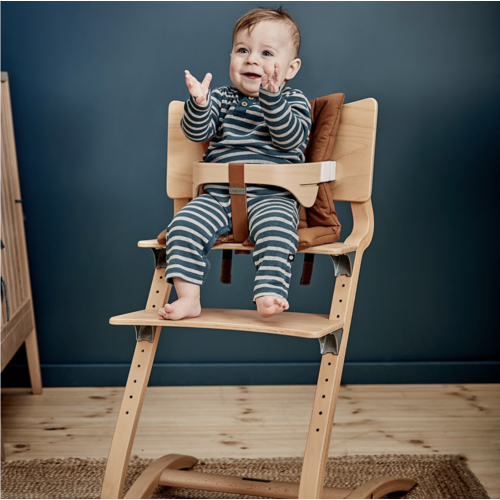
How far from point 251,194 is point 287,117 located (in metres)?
0.16

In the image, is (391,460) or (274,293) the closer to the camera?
(274,293)

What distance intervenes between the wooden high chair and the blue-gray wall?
0.54m

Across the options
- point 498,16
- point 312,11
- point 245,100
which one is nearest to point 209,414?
point 245,100

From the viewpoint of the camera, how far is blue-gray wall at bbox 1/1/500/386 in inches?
72.2

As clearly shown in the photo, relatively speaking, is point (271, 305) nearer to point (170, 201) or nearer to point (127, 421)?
point (127, 421)

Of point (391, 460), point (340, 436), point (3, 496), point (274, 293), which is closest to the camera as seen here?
point (274, 293)

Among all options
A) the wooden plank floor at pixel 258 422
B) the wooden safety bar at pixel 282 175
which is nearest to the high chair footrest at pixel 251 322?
the wooden safety bar at pixel 282 175

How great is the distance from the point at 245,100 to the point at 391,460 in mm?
840

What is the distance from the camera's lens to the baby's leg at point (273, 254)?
1.09 metres

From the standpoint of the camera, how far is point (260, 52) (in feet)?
4.09

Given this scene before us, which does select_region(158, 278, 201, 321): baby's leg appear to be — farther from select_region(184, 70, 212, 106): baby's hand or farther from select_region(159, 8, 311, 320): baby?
select_region(184, 70, 212, 106): baby's hand

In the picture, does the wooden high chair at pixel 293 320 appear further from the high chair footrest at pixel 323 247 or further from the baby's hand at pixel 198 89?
the baby's hand at pixel 198 89

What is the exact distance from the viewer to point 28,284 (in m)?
1.84

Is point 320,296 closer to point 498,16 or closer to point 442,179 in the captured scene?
point 442,179
